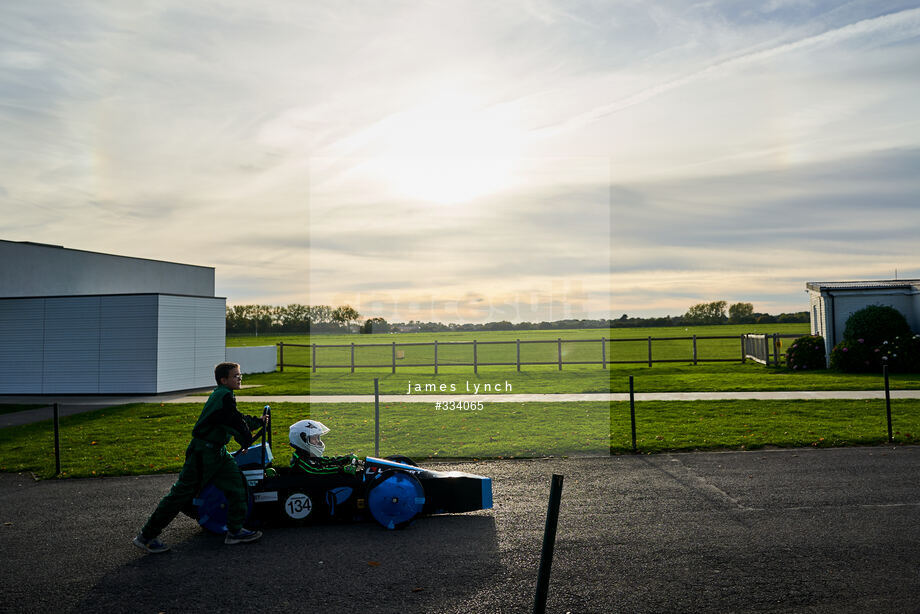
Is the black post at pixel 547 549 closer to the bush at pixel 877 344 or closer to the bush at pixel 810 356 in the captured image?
the bush at pixel 877 344

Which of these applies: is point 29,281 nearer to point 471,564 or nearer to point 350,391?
point 350,391

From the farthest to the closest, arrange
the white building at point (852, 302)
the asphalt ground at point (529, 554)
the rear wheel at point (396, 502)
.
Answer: the white building at point (852, 302)
the rear wheel at point (396, 502)
the asphalt ground at point (529, 554)

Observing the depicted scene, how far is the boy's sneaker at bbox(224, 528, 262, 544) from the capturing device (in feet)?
21.3

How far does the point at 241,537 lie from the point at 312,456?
3.43 ft

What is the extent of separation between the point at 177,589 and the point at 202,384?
2074 centimetres

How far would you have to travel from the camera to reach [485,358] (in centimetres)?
3606

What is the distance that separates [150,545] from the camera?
6328mm

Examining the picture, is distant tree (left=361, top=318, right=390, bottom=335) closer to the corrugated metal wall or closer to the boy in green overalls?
Result: the corrugated metal wall

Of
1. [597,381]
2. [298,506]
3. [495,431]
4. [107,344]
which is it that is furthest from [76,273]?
[298,506]

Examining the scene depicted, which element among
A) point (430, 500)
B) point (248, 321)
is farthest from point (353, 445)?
point (248, 321)

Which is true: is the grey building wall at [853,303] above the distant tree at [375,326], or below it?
above

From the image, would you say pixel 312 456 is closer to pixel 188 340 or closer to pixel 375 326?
pixel 375 326

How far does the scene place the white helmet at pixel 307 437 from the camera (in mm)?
7090

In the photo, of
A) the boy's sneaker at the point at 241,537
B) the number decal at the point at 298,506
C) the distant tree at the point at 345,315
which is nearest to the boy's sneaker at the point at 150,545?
the boy's sneaker at the point at 241,537
